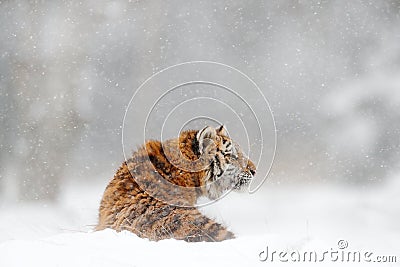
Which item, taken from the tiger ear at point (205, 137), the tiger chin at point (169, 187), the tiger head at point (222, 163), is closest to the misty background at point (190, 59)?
the tiger head at point (222, 163)

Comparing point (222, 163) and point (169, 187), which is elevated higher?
point (222, 163)

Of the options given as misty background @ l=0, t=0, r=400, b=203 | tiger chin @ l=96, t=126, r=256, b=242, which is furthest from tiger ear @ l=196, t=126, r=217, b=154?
misty background @ l=0, t=0, r=400, b=203

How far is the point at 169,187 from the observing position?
16.7 feet

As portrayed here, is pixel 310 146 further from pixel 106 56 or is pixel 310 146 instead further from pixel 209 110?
pixel 106 56

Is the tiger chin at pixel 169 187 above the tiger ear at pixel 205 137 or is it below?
below

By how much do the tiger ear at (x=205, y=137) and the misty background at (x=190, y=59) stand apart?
11.3 m

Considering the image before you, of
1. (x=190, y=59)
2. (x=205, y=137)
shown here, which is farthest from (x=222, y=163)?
(x=190, y=59)

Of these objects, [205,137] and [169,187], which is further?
[205,137]

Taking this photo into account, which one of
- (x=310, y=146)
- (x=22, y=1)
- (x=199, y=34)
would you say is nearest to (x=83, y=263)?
(x=310, y=146)

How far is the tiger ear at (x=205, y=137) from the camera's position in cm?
543

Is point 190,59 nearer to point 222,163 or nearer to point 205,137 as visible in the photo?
point 222,163

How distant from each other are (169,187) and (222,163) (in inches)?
37.7

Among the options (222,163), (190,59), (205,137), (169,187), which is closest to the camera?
(169,187)

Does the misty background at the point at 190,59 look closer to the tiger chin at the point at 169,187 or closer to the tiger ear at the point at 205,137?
the tiger chin at the point at 169,187
